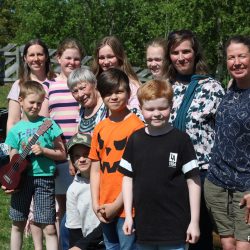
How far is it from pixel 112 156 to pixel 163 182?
54cm

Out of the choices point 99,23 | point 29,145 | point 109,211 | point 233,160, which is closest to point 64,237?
point 29,145

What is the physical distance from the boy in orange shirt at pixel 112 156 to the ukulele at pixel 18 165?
90 centimetres

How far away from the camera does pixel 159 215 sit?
13.4 ft

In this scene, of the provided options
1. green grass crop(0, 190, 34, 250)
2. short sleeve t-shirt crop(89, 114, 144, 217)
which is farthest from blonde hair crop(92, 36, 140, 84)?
green grass crop(0, 190, 34, 250)

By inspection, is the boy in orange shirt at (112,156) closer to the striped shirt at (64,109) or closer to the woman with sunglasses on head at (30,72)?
the striped shirt at (64,109)

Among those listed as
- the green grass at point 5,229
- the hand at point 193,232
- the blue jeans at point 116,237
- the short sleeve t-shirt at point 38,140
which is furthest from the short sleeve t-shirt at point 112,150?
the green grass at point 5,229

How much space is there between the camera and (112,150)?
14.6 feet

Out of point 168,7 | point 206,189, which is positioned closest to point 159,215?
point 206,189

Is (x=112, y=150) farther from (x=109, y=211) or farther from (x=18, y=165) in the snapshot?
(x=18, y=165)

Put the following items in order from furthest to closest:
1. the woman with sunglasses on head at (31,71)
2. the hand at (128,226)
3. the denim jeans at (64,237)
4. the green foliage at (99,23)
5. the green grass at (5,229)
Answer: the green foliage at (99,23), the green grass at (5,229), the woman with sunglasses on head at (31,71), the denim jeans at (64,237), the hand at (128,226)

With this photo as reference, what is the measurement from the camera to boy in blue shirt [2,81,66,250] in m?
5.46

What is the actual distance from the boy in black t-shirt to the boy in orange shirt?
27 cm

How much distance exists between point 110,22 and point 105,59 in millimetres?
15760

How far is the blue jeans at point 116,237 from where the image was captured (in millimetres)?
4375
